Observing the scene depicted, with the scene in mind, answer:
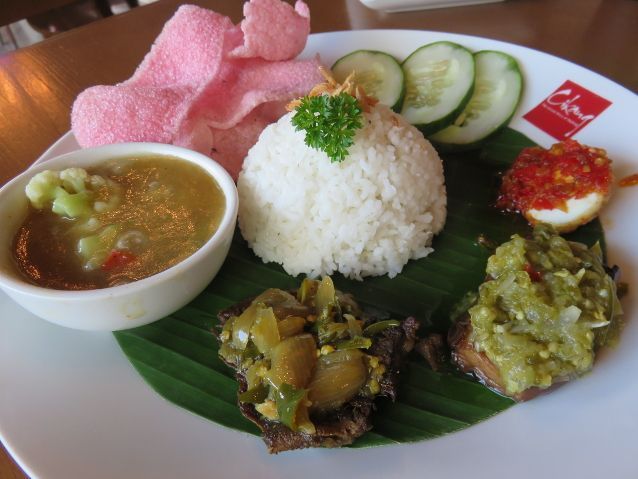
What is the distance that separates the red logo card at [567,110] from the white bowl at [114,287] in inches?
78.2

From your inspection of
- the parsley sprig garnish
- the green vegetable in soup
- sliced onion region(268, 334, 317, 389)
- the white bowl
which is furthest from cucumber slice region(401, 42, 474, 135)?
sliced onion region(268, 334, 317, 389)

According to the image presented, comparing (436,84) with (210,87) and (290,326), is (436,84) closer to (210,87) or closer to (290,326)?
(210,87)

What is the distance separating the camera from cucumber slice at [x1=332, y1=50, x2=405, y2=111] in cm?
358

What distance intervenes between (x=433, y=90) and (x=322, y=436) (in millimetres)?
2443

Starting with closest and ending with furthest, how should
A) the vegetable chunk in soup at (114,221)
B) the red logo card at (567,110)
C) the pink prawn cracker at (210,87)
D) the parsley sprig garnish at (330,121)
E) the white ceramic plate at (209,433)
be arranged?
the white ceramic plate at (209,433), the vegetable chunk in soup at (114,221), the parsley sprig garnish at (330,121), the pink prawn cracker at (210,87), the red logo card at (567,110)

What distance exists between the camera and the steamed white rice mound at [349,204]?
9.31 ft

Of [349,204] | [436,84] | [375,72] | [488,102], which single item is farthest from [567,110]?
[349,204]

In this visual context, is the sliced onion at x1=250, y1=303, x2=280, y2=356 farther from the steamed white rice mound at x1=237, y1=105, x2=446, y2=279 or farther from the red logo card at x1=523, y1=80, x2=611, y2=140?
the red logo card at x1=523, y1=80, x2=611, y2=140

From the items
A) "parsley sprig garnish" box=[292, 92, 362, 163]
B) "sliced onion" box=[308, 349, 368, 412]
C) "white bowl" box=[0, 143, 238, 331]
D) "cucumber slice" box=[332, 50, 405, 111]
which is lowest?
"sliced onion" box=[308, 349, 368, 412]

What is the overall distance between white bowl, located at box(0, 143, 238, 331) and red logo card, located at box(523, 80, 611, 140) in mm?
1986

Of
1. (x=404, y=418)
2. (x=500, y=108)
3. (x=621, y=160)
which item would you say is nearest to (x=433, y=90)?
(x=500, y=108)

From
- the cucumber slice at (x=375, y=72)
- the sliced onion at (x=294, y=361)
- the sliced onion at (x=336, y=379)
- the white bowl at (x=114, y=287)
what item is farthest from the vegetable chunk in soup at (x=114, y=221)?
the cucumber slice at (x=375, y=72)

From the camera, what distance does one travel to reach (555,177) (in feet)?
Result: 9.21

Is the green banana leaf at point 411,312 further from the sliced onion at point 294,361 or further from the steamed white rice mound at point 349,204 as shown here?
the sliced onion at point 294,361
